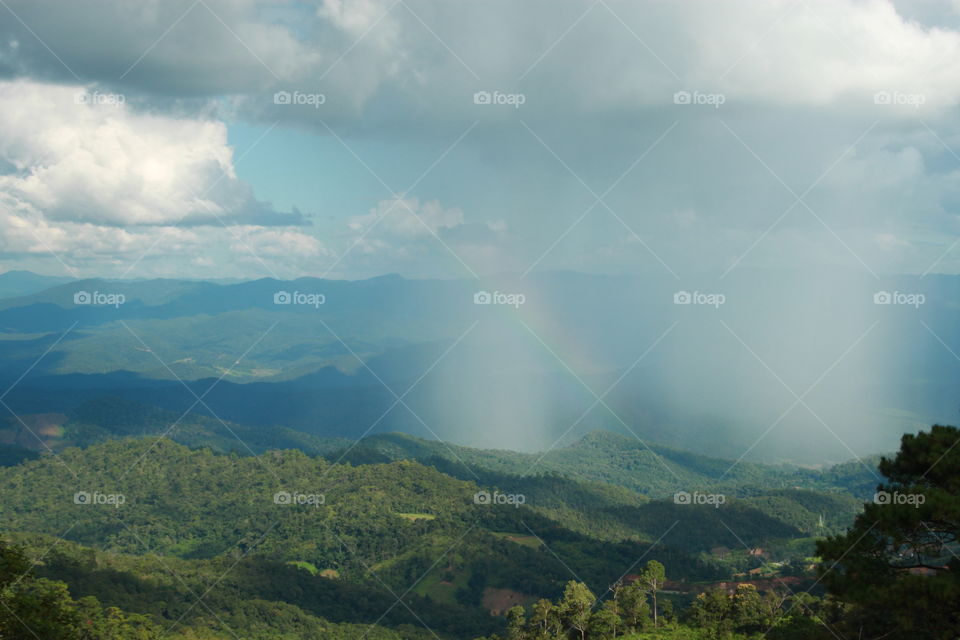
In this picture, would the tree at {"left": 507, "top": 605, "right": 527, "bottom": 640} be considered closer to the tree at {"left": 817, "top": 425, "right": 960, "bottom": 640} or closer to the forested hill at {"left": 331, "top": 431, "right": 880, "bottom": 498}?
the tree at {"left": 817, "top": 425, "right": 960, "bottom": 640}

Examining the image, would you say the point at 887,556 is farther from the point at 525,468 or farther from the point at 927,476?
the point at 525,468

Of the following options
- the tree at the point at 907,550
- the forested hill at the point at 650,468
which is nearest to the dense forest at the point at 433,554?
the tree at the point at 907,550

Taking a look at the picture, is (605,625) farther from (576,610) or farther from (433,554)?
(433,554)

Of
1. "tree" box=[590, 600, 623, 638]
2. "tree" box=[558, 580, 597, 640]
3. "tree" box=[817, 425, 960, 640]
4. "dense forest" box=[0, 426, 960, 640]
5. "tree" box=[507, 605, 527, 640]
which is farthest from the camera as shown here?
"tree" box=[507, 605, 527, 640]

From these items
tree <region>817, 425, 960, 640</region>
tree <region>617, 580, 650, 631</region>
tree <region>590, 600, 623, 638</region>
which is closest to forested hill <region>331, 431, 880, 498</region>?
tree <region>617, 580, 650, 631</region>

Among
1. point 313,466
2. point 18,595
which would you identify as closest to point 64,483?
point 313,466

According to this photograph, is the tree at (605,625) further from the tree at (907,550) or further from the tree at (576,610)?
the tree at (907,550)
